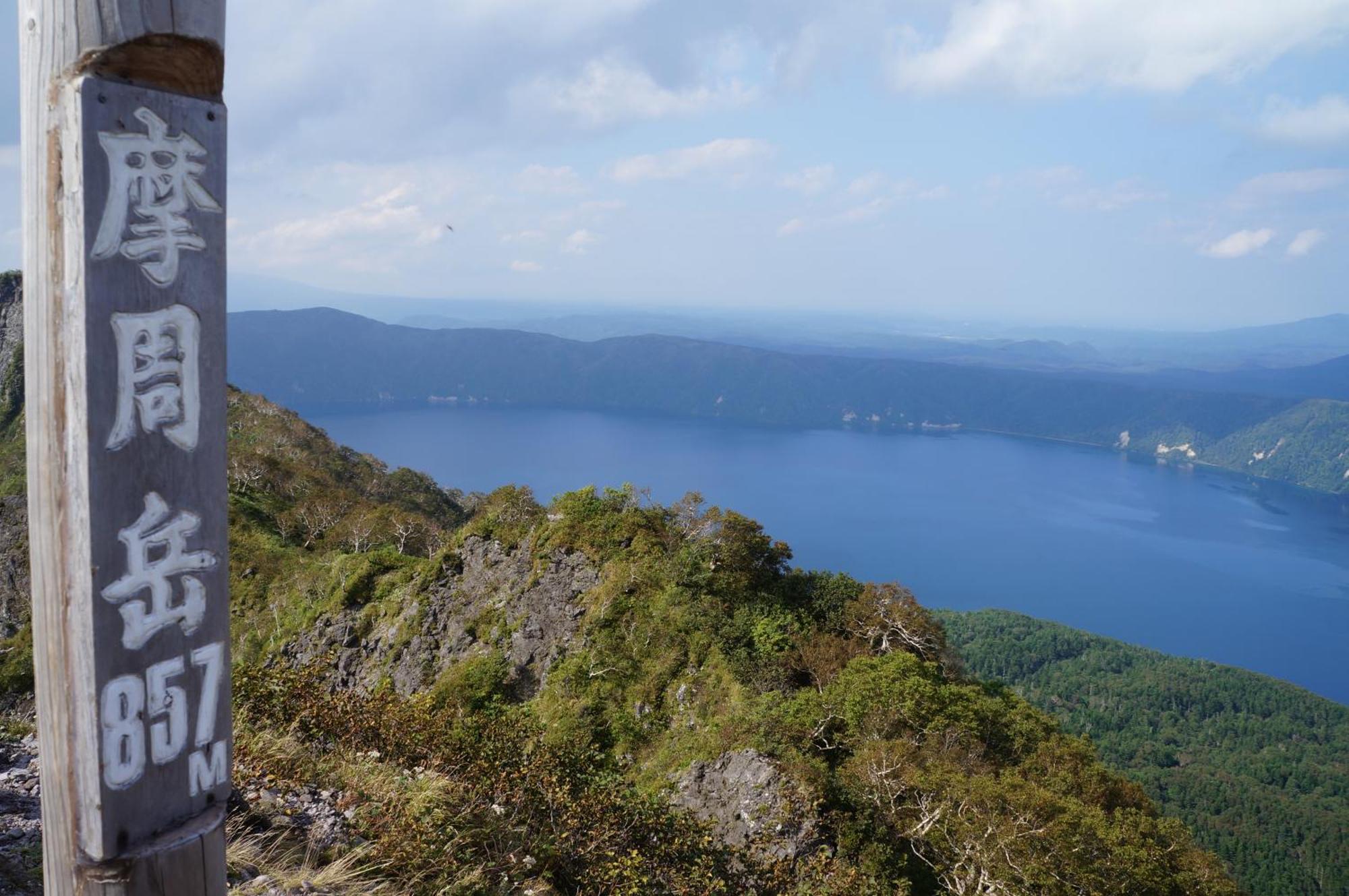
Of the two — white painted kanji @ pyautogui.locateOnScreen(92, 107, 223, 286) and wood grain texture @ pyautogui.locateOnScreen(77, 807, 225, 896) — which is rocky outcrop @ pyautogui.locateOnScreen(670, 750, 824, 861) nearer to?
wood grain texture @ pyautogui.locateOnScreen(77, 807, 225, 896)

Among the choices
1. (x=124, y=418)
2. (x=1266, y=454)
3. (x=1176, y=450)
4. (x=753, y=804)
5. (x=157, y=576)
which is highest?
(x=124, y=418)

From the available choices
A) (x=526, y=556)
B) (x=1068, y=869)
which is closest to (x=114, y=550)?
(x=1068, y=869)

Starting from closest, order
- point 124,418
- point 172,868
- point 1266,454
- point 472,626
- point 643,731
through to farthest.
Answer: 1. point 124,418
2. point 172,868
3. point 643,731
4. point 472,626
5. point 1266,454

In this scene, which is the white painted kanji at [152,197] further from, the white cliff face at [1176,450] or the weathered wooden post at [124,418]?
the white cliff face at [1176,450]

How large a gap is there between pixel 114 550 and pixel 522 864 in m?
3.01

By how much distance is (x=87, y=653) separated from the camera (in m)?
1.51

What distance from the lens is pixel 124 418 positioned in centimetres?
150

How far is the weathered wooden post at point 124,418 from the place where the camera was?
1452 millimetres

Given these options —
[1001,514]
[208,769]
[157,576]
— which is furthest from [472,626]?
[1001,514]

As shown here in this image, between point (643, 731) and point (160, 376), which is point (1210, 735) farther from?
point (160, 376)

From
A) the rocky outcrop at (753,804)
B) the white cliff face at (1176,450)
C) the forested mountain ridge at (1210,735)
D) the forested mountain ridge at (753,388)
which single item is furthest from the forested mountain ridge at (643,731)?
the white cliff face at (1176,450)

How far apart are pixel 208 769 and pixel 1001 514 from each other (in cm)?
10123

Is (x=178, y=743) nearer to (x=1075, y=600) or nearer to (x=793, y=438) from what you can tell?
(x=1075, y=600)

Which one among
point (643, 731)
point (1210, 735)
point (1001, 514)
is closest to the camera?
point (643, 731)
